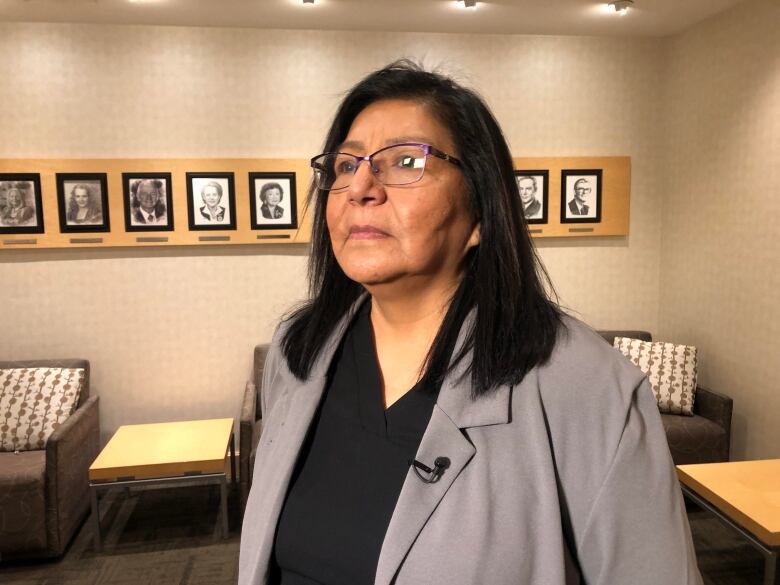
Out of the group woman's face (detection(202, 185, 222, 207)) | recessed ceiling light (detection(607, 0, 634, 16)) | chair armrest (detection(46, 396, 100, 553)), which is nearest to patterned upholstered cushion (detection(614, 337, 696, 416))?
recessed ceiling light (detection(607, 0, 634, 16))

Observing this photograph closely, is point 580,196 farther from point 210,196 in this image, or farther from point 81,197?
Answer: point 81,197

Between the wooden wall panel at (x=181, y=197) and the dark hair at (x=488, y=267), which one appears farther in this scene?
the wooden wall panel at (x=181, y=197)

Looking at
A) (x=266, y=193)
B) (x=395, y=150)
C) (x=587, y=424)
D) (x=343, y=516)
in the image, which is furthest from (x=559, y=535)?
(x=266, y=193)

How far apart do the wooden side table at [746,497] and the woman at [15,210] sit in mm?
4299

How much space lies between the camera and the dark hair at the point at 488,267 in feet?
3.40

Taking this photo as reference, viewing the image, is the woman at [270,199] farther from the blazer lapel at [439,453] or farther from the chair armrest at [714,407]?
the blazer lapel at [439,453]

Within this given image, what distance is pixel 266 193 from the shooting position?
418cm

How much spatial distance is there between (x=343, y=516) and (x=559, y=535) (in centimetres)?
37

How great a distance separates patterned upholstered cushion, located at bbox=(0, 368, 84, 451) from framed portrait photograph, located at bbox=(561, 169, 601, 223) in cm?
364

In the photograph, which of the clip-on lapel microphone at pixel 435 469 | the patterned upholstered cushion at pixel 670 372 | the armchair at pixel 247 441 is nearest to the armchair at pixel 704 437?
the patterned upholstered cushion at pixel 670 372

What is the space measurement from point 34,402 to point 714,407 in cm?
430

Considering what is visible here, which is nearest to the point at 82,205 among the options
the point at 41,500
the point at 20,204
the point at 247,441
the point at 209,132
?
the point at 20,204

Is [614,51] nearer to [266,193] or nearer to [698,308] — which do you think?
[698,308]

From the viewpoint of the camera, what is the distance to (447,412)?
1025 millimetres
